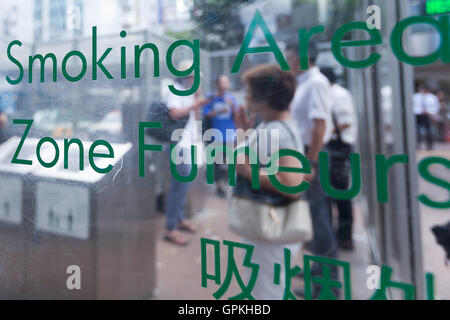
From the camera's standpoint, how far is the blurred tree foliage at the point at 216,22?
52.2 inches

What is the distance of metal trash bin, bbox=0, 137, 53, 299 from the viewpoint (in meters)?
1.55

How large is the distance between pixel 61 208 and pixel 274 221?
922 millimetres

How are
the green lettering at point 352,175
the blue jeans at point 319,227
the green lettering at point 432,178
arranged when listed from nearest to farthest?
1. the green lettering at point 432,178
2. the green lettering at point 352,175
3. the blue jeans at point 319,227

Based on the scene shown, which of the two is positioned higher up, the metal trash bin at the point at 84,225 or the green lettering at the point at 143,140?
the green lettering at the point at 143,140

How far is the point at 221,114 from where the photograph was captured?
4.50 feet

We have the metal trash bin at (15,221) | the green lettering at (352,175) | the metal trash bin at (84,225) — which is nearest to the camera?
the green lettering at (352,175)

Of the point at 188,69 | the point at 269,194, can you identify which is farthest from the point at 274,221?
the point at 188,69

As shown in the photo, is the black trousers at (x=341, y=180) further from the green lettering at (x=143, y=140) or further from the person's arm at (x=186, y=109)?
the green lettering at (x=143, y=140)

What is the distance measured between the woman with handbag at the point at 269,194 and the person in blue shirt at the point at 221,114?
0.05 metres

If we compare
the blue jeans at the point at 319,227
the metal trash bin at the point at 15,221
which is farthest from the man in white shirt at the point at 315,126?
the metal trash bin at the point at 15,221

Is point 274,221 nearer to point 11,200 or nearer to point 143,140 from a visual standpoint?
point 143,140

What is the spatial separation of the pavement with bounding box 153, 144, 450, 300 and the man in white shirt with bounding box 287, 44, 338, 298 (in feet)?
0.53
